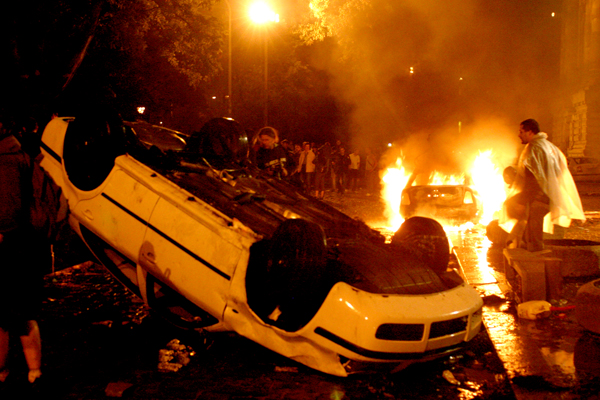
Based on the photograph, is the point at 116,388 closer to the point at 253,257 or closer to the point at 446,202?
the point at 253,257

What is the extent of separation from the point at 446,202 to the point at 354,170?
10.8m

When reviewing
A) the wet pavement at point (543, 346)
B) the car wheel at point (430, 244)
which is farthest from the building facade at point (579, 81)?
the car wheel at point (430, 244)

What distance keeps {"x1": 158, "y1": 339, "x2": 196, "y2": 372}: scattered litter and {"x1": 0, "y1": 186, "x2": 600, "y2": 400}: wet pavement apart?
0.05m

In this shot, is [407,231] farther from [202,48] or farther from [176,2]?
[202,48]

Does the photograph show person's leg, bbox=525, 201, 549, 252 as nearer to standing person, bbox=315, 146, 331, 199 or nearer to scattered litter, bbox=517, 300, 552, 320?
scattered litter, bbox=517, 300, 552, 320

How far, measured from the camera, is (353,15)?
63.0 ft

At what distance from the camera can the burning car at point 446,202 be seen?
10.6 metres

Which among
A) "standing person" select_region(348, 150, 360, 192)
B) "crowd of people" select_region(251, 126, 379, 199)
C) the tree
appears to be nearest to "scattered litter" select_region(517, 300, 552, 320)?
"crowd of people" select_region(251, 126, 379, 199)

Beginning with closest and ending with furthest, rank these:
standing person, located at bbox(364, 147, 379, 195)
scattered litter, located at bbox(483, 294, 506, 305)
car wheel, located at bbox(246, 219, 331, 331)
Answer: car wheel, located at bbox(246, 219, 331, 331)
scattered litter, located at bbox(483, 294, 506, 305)
standing person, located at bbox(364, 147, 379, 195)

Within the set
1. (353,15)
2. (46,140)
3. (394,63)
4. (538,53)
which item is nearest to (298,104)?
(394,63)

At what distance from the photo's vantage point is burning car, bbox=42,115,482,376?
3340mm

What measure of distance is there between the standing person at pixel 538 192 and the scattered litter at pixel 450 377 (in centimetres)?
270

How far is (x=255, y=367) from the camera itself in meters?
3.91

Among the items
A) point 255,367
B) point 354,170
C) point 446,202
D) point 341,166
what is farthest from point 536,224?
point 354,170
